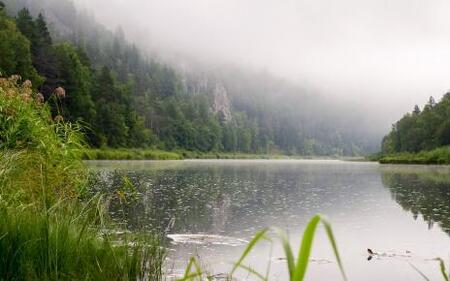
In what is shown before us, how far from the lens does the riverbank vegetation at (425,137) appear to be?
314ft

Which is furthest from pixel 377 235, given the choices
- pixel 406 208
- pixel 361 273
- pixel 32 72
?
pixel 32 72

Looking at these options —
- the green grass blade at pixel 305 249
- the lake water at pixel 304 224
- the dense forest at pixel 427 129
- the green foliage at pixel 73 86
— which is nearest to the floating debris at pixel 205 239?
the lake water at pixel 304 224

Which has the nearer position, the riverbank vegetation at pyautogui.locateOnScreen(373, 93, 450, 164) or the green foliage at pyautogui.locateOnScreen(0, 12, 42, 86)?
the green foliage at pyautogui.locateOnScreen(0, 12, 42, 86)

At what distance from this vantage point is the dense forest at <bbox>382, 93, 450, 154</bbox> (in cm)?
10374

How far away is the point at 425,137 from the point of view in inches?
4380

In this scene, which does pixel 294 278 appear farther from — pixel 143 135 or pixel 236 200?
pixel 143 135

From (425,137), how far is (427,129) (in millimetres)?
1859

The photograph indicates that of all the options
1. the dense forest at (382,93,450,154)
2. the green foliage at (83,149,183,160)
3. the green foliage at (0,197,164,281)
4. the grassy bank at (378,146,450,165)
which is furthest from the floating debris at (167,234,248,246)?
the dense forest at (382,93,450,154)

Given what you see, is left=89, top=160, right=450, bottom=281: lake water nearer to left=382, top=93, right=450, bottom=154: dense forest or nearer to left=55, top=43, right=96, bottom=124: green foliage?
left=55, top=43, right=96, bottom=124: green foliage

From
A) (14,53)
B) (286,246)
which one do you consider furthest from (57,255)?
(14,53)

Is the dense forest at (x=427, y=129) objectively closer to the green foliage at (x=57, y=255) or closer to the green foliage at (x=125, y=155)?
the green foliage at (x=125, y=155)

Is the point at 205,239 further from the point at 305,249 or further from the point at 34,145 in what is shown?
the point at 305,249

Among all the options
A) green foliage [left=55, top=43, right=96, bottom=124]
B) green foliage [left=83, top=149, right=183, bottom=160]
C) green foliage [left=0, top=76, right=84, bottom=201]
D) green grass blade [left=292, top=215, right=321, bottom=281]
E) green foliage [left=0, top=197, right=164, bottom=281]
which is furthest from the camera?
green foliage [left=55, top=43, right=96, bottom=124]

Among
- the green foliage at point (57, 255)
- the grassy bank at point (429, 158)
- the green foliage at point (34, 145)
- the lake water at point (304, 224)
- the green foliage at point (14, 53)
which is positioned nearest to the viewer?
the green foliage at point (57, 255)
